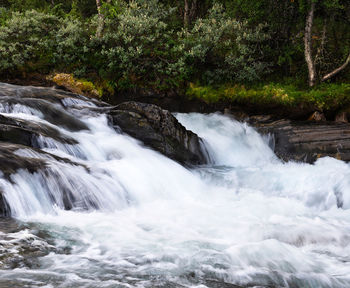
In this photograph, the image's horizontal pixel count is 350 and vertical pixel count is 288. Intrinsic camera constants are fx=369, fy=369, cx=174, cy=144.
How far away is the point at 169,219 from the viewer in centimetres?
552

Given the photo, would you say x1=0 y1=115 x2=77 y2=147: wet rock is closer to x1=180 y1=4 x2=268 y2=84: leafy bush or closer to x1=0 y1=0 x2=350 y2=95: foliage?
x1=0 y1=0 x2=350 y2=95: foliage

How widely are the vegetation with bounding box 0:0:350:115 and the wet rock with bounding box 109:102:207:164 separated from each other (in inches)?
171

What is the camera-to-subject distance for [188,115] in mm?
12828

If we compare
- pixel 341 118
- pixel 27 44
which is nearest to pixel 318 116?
pixel 341 118

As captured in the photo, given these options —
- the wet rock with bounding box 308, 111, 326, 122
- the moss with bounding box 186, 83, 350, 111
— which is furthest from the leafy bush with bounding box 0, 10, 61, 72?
the wet rock with bounding box 308, 111, 326, 122

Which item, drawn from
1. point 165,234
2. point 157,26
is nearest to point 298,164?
point 165,234

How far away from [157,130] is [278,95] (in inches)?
205

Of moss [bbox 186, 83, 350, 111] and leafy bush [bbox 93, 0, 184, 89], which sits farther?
leafy bush [bbox 93, 0, 184, 89]

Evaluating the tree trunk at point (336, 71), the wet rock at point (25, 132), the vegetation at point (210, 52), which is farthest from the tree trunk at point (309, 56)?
the wet rock at point (25, 132)

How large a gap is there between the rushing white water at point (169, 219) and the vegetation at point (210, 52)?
464 centimetres

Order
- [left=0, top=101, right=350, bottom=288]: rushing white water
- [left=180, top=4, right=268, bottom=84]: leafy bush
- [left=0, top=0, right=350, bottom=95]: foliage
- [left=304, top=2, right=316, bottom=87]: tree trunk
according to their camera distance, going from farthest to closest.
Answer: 1. [left=0, top=0, right=350, bottom=95]: foliage
2. [left=180, top=4, right=268, bottom=84]: leafy bush
3. [left=304, top=2, right=316, bottom=87]: tree trunk
4. [left=0, top=101, right=350, bottom=288]: rushing white water

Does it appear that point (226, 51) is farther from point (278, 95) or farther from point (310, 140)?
point (310, 140)

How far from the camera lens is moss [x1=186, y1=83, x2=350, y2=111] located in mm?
11594

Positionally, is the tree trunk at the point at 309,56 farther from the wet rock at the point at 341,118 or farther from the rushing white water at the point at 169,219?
the rushing white water at the point at 169,219
